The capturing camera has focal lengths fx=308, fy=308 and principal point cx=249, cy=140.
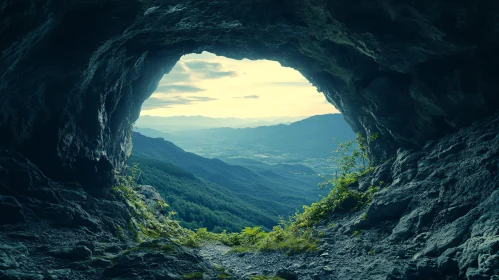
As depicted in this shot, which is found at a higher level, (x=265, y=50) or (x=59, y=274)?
(x=265, y=50)

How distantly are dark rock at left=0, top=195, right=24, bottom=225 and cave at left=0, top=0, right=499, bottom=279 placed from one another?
1866mm

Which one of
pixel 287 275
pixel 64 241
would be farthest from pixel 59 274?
pixel 287 275

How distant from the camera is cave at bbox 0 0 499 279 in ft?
50.3

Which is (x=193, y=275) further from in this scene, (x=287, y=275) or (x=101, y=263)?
(x=287, y=275)

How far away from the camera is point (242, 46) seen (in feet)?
94.9

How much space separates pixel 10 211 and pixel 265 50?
74.2 ft

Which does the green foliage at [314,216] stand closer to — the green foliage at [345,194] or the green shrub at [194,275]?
the green foliage at [345,194]

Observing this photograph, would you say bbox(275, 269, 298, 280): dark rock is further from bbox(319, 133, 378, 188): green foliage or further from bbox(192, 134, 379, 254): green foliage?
bbox(319, 133, 378, 188): green foliage

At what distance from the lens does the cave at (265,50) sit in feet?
50.3

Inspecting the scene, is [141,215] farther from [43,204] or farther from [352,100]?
[352,100]

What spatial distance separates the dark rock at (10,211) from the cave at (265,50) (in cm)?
187

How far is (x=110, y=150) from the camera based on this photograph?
2883 centimetres

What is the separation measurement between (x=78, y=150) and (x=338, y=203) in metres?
20.0

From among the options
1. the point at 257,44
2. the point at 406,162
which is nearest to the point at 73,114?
the point at 257,44
